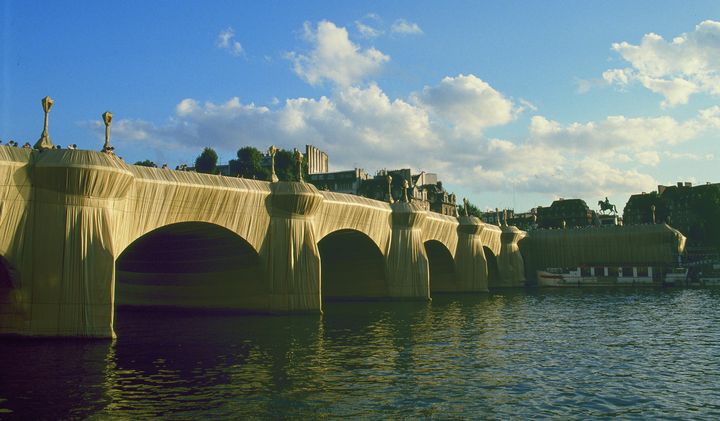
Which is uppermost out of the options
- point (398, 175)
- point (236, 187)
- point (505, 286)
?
point (398, 175)

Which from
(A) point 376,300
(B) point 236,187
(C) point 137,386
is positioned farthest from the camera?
(A) point 376,300

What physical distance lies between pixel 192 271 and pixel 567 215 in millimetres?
150914

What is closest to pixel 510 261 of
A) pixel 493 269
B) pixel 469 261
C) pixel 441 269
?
pixel 493 269

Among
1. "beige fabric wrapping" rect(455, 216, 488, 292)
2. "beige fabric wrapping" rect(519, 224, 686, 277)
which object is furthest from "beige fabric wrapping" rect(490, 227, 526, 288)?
"beige fabric wrapping" rect(455, 216, 488, 292)

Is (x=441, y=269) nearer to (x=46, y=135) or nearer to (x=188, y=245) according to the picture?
(x=188, y=245)

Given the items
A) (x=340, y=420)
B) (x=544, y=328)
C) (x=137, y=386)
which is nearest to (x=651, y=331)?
(x=544, y=328)

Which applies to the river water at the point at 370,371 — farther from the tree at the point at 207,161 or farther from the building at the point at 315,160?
the building at the point at 315,160

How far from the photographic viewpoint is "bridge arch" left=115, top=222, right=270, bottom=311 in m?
52.3

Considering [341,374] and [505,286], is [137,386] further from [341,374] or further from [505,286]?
[505,286]

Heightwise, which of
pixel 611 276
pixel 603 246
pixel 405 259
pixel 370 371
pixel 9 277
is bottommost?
pixel 370 371

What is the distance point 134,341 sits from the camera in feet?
127

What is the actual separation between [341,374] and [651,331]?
26.5 metres

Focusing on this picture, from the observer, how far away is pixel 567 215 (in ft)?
616

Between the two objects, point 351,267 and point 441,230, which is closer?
point 351,267
